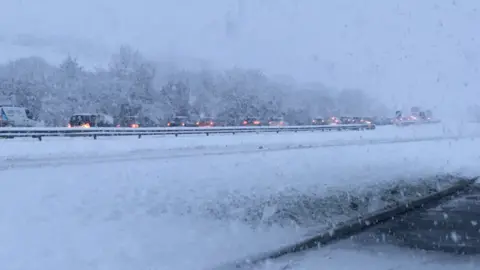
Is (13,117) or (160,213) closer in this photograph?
(160,213)

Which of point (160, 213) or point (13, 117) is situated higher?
point (13, 117)

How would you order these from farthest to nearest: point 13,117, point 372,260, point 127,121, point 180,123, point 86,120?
point 127,121 → point 180,123 → point 86,120 → point 13,117 → point 372,260

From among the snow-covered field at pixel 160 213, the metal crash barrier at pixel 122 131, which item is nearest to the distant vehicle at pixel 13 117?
the metal crash barrier at pixel 122 131

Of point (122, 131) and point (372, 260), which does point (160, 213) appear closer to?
point (372, 260)

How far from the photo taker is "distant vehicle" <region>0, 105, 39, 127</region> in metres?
47.6

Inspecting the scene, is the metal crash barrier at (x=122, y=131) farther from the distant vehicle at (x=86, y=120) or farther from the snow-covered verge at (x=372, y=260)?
the snow-covered verge at (x=372, y=260)

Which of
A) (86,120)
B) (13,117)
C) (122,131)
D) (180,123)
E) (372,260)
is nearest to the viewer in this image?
(372,260)

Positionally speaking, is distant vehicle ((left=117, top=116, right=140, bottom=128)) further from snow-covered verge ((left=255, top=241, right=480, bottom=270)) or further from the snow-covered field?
snow-covered verge ((left=255, top=241, right=480, bottom=270))

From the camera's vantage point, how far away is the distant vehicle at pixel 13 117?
4762 cm

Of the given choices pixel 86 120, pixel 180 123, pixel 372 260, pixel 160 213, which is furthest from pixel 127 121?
pixel 372 260

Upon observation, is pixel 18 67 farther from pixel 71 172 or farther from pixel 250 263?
pixel 250 263

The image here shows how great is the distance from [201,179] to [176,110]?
80.4 meters

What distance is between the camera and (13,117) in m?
49.0

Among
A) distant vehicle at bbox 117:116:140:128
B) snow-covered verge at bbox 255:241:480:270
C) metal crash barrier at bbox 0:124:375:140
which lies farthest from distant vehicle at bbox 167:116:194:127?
snow-covered verge at bbox 255:241:480:270
